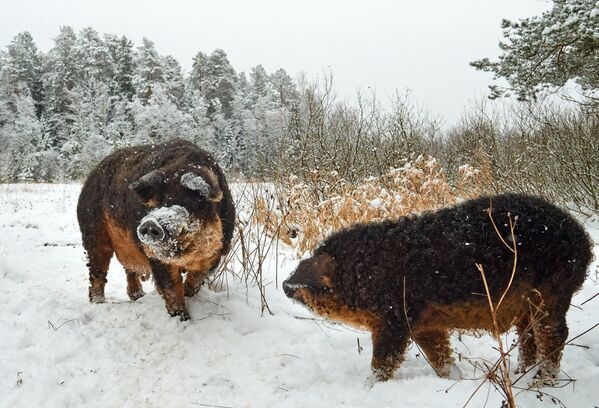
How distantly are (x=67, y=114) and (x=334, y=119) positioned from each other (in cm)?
3259

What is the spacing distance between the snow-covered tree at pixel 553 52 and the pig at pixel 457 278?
13.8 ft

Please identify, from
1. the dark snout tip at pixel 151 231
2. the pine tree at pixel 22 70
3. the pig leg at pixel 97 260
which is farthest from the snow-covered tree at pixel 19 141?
the dark snout tip at pixel 151 231

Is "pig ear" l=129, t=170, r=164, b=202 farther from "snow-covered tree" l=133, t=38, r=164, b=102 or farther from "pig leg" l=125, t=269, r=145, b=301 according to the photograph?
"snow-covered tree" l=133, t=38, r=164, b=102

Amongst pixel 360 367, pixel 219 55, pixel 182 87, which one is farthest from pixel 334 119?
pixel 219 55

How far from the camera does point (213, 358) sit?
332cm

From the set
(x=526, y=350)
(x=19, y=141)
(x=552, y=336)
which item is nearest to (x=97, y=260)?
(x=526, y=350)

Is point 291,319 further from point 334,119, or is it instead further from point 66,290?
point 334,119

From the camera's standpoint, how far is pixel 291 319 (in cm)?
387

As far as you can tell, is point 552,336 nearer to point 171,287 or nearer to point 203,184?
point 203,184

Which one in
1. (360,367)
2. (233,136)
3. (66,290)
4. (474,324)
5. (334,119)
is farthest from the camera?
(233,136)

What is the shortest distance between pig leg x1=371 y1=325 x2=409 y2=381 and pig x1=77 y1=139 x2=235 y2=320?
1600 mm

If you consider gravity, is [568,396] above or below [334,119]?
below

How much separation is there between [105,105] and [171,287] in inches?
1461

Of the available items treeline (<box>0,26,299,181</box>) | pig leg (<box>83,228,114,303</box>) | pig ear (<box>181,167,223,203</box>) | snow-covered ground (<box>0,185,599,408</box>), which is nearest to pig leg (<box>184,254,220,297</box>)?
snow-covered ground (<box>0,185,599,408</box>)
